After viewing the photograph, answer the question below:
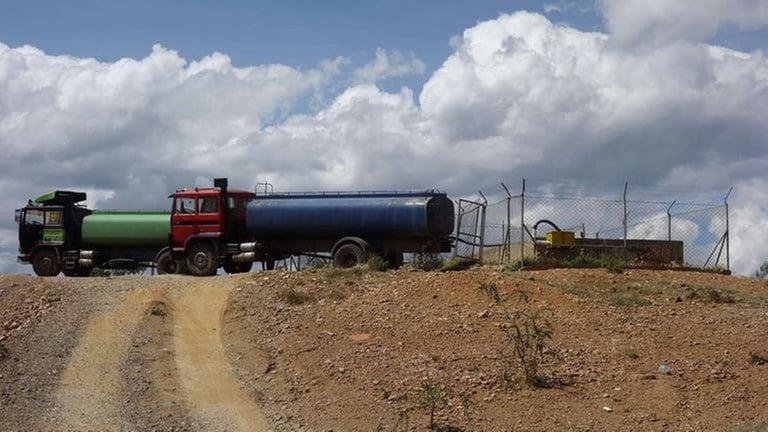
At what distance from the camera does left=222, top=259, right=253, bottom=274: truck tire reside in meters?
29.4

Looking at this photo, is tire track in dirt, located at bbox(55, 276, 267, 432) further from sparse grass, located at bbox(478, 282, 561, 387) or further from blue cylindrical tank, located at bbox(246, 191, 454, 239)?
blue cylindrical tank, located at bbox(246, 191, 454, 239)

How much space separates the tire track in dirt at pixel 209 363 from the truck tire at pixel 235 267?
604cm

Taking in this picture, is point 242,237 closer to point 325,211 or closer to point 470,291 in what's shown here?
point 325,211

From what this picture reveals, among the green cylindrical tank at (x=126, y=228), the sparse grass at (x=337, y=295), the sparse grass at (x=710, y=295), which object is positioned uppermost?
the green cylindrical tank at (x=126, y=228)

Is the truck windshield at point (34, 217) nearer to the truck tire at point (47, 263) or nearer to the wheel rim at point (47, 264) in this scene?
the truck tire at point (47, 263)

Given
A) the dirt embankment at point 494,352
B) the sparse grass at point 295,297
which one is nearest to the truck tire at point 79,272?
the dirt embankment at point 494,352

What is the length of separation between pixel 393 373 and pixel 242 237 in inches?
616

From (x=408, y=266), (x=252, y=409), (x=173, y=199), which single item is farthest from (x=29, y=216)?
(x=252, y=409)

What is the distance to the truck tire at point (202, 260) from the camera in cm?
2894

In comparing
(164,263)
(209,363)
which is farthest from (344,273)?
(164,263)

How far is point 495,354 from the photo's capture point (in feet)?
48.9

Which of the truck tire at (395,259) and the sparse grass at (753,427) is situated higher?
the truck tire at (395,259)

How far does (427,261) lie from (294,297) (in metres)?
6.57

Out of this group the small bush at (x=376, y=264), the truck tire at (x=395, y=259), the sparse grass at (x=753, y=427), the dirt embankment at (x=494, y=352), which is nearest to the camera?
the sparse grass at (x=753, y=427)
